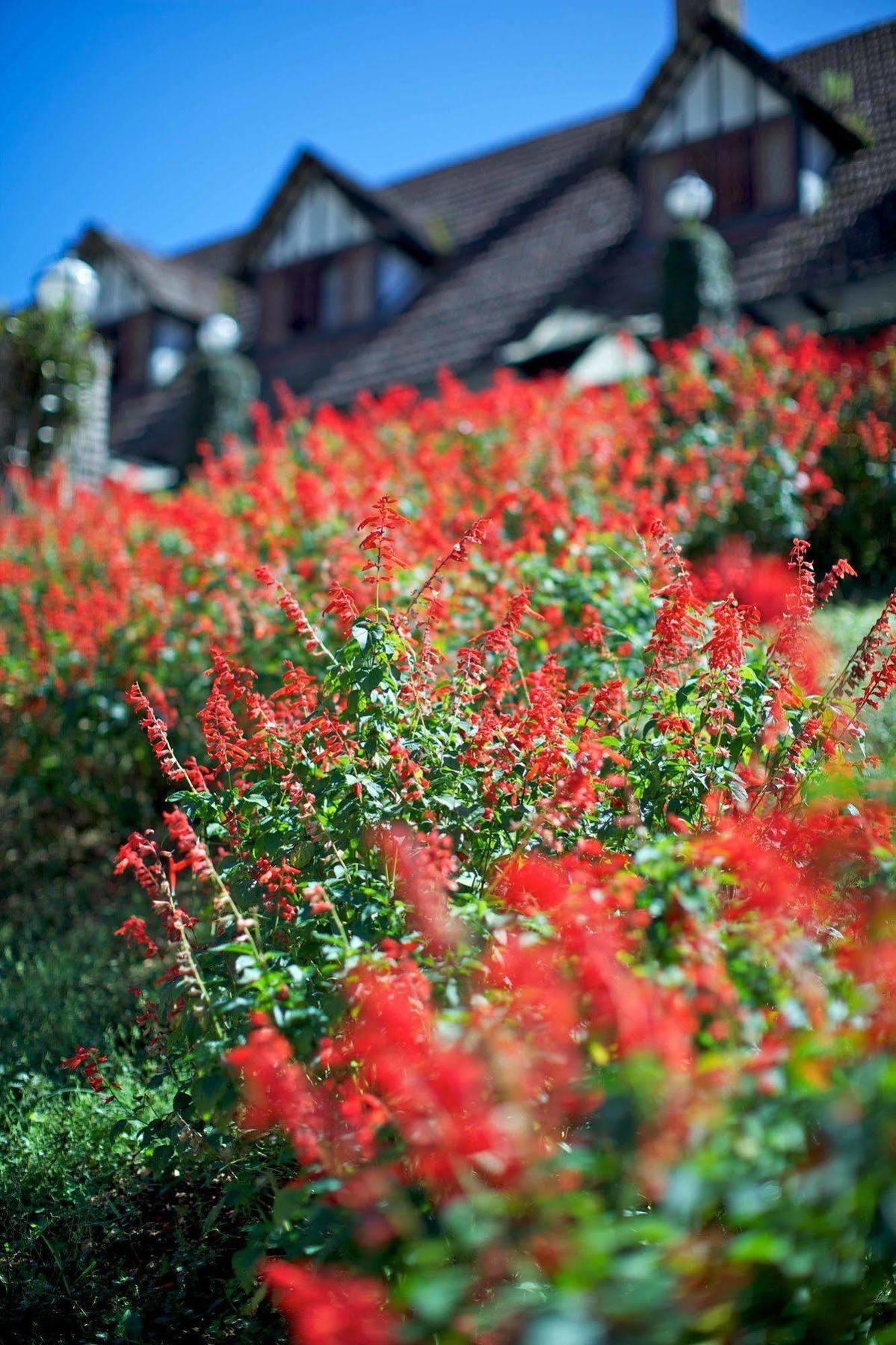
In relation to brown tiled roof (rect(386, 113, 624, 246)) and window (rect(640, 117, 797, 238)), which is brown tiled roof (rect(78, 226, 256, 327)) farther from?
window (rect(640, 117, 797, 238))

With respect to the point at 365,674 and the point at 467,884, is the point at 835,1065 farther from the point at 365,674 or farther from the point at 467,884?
the point at 365,674

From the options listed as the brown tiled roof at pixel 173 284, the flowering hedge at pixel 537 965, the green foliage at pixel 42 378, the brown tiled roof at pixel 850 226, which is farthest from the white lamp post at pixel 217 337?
the flowering hedge at pixel 537 965

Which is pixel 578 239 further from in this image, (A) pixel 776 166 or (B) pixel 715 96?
(A) pixel 776 166

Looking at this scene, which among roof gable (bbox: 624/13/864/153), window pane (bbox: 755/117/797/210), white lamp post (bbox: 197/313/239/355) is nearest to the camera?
roof gable (bbox: 624/13/864/153)

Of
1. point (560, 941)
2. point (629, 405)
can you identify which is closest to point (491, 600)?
A: point (560, 941)

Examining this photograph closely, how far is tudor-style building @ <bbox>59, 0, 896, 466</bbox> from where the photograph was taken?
14.1 metres

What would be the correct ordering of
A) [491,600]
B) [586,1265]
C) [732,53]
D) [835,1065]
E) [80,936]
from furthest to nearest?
1. [732,53]
2. [80,936]
3. [491,600]
4. [835,1065]
5. [586,1265]

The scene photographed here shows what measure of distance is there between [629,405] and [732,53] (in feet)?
31.1

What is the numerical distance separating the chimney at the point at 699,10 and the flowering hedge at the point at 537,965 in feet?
45.1

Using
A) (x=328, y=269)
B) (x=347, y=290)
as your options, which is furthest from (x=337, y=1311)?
Answer: (x=328, y=269)

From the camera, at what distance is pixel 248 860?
2.89 meters

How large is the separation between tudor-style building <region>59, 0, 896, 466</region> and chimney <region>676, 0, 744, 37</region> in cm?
4

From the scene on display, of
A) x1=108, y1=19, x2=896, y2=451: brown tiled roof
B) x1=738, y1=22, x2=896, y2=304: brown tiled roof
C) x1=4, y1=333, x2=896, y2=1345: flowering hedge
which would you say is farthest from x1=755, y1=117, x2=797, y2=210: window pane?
x1=4, y1=333, x2=896, y2=1345: flowering hedge

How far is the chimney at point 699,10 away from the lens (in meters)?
15.8
